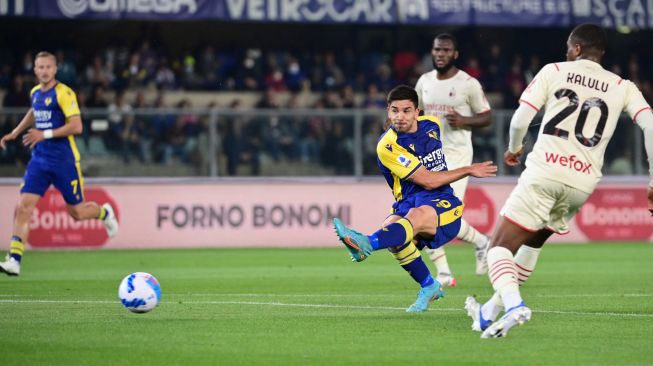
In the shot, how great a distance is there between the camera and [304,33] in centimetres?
2727

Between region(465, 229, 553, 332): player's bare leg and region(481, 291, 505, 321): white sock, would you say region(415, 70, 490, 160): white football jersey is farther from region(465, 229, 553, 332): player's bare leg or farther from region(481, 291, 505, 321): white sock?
region(481, 291, 505, 321): white sock

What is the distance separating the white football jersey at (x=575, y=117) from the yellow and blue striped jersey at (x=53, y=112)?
7.21m

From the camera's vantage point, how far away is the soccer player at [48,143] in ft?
46.4

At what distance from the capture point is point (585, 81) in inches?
338

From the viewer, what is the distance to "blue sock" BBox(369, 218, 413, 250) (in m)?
9.02

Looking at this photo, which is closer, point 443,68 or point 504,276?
point 504,276

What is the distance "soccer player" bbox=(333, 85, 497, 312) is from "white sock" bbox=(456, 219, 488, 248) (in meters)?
3.39

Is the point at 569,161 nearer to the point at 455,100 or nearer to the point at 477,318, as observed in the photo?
the point at 477,318

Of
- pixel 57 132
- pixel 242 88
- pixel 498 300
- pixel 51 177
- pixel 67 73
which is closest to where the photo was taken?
pixel 498 300

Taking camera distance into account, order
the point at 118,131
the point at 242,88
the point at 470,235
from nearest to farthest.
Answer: the point at 470,235
the point at 118,131
the point at 242,88

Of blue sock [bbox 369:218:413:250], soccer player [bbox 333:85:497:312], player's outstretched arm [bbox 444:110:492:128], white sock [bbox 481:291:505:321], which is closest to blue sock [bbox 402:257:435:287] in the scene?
soccer player [bbox 333:85:497:312]

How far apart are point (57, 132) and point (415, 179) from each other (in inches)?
239

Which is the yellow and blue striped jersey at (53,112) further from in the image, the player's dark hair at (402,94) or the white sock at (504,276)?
the white sock at (504,276)

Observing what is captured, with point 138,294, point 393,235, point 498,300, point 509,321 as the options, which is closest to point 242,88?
point 138,294
